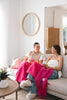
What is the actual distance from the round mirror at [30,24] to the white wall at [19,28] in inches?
4.3

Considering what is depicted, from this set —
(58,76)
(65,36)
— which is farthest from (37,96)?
(65,36)

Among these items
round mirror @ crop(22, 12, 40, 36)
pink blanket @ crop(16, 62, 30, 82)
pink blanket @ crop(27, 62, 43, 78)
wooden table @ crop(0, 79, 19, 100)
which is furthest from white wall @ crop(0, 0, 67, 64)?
wooden table @ crop(0, 79, 19, 100)

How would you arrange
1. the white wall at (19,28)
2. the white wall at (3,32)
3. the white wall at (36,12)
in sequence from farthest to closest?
the white wall at (3,32) → the white wall at (19,28) → the white wall at (36,12)

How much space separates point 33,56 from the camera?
3.91 metres

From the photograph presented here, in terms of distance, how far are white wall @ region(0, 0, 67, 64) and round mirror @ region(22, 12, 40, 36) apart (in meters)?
0.11

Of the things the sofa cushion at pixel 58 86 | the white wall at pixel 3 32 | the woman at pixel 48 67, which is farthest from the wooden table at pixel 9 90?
the white wall at pixel 3 32

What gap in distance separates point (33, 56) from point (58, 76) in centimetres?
94

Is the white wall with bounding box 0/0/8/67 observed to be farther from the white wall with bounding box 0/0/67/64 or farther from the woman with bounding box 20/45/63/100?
the woman with bounding box 20/45/63/100

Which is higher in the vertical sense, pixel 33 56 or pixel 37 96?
pixel 33 56

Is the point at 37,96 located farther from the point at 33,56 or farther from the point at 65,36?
the point at 65,36

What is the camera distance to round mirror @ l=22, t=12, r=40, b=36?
4656mm

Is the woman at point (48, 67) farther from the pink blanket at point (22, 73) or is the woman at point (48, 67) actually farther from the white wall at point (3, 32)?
the white wall at point (3, 32)

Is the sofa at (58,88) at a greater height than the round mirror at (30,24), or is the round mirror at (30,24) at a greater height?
the round mirror at (30,24)

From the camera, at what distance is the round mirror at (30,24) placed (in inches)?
183
